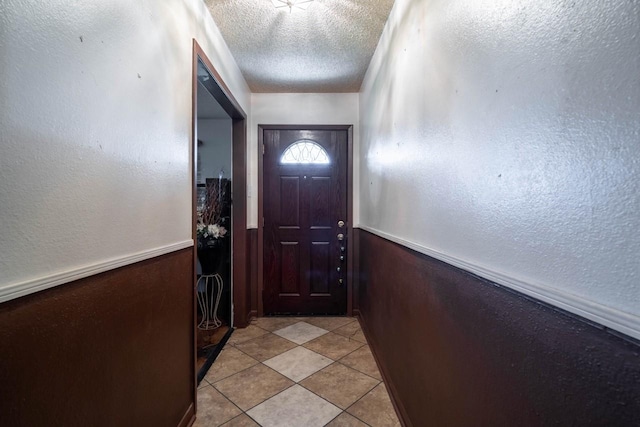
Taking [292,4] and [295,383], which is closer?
[292,4]

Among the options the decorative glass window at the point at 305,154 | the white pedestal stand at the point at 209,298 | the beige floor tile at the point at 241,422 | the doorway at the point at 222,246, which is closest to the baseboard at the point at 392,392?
the beige floor tile at the point at 241,422

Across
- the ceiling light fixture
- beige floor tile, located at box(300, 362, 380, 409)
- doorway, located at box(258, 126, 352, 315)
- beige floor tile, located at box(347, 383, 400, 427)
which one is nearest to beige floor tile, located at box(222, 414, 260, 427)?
beige floor tile, located at box(300, 362, 380, 409)

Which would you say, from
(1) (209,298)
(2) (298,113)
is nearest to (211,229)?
(1) (209,298)

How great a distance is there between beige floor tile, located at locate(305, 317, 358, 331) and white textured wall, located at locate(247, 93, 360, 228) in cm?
101

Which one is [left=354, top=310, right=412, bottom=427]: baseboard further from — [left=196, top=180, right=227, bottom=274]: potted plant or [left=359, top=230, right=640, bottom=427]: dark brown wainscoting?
[left=196, top=180, right=227, bottom=274]: potted plant

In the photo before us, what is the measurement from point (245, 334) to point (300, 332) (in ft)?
1.65

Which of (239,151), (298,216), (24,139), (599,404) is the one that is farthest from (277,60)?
(599,404)

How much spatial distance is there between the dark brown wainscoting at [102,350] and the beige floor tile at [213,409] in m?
0.11

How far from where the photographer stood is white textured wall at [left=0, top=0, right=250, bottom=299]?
0.63m

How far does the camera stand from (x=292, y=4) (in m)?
1.65

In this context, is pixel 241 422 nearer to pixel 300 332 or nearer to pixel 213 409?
pixel 213 409

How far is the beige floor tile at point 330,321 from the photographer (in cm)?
270

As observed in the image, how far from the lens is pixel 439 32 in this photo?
1047mm

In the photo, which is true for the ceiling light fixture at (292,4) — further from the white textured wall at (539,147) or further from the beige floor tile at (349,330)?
the beige floor tile at (349,330)
